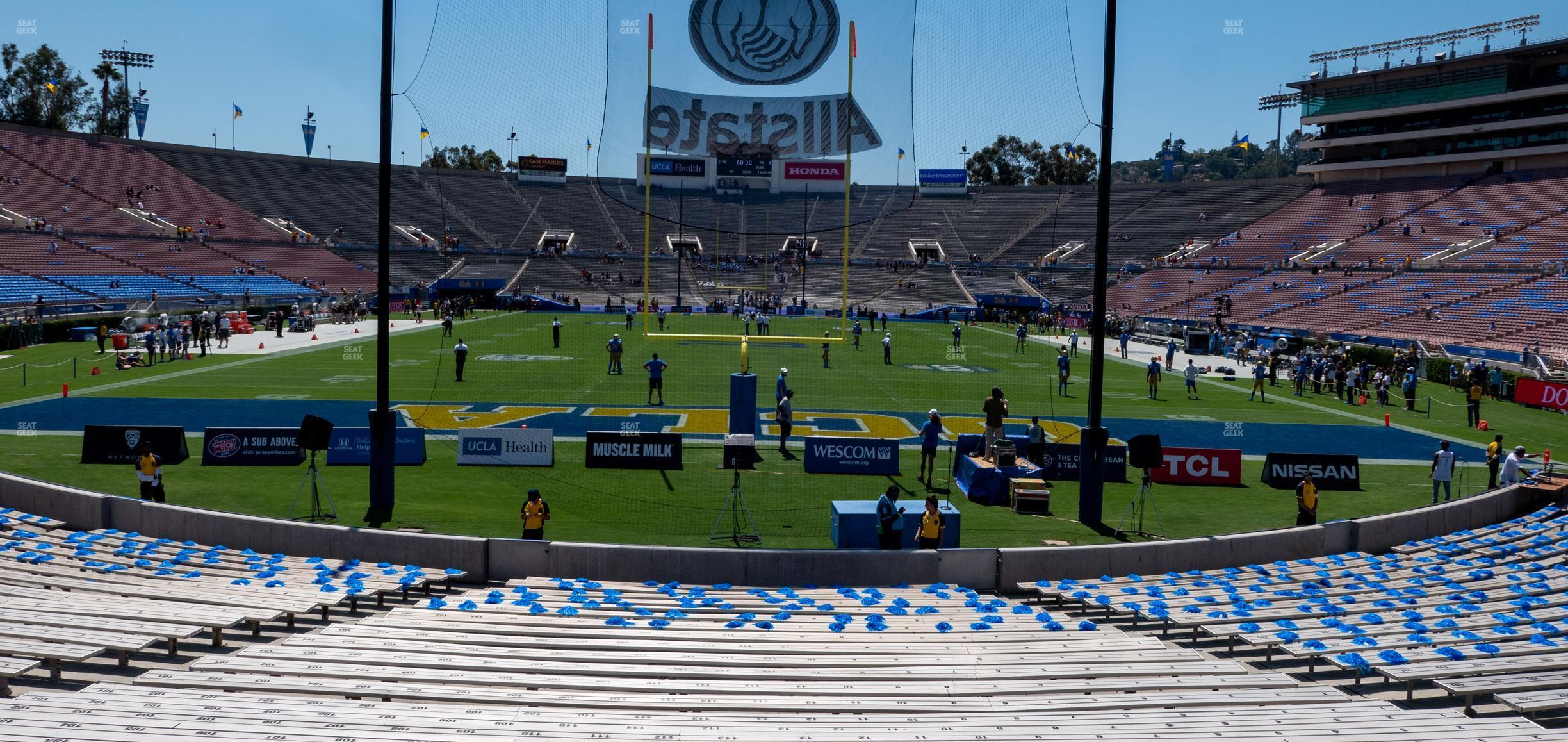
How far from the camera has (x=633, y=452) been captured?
750 inches

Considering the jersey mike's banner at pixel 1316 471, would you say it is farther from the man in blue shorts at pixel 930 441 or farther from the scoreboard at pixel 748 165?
the scoreboard at pixel 748 165

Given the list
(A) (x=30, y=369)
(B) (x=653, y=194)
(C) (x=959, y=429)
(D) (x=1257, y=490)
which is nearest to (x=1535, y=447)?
(D) (x=1257, y=490)

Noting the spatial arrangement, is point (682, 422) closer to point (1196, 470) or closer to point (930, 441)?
point (930, 441)

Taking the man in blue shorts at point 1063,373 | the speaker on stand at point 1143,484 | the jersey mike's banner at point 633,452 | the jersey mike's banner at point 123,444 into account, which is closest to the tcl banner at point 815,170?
the speaker on stand at point 1143,484

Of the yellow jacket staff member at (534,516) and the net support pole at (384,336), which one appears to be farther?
the net support pole at (384,336)

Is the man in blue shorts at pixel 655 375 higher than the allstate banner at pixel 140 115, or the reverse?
the allstate banner at pixel 140 115

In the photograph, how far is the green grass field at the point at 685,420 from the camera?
50.8 feet

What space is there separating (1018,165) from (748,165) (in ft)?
421

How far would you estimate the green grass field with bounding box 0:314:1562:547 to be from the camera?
50.8ft

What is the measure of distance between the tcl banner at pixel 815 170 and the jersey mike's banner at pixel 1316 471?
1055 cm

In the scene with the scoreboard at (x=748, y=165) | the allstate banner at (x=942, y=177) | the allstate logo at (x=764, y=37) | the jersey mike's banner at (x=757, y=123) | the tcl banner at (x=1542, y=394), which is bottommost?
the tcl banner at (x=1542, y=394)

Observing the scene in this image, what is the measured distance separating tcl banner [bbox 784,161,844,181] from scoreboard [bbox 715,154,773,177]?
0.33 meters

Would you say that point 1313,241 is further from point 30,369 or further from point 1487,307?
point 30,369

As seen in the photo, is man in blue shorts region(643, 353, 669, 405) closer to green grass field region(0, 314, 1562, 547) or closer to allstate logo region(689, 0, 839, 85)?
green grass field region(0, 314, 1562, 547)
